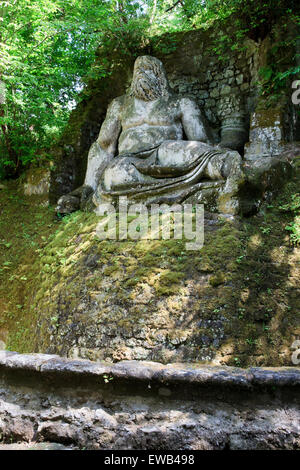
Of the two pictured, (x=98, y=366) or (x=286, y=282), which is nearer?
(x=98, y=366)

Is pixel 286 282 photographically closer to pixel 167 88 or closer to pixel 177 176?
pixel 177 176

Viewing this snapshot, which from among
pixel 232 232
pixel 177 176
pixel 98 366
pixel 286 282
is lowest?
pixel 98 366

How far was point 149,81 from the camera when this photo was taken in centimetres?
571

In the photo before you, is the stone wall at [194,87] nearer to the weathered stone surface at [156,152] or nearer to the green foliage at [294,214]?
the weathered stone surface at [156,152]

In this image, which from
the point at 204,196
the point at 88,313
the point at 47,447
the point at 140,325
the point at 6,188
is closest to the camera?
the point at 47,447

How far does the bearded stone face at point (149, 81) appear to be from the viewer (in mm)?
5684

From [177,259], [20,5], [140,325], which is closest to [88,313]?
[140,325]

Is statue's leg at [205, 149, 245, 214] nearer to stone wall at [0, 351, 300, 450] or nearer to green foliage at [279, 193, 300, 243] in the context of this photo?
green foliage at [279, 193, 300, 243]

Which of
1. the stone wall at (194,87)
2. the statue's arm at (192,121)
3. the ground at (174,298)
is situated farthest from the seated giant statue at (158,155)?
the stone wall at (194,87)

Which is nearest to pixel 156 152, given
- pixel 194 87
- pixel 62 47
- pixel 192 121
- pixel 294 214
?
pixel 192 121

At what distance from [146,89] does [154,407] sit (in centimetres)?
478

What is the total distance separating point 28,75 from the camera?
5984mm

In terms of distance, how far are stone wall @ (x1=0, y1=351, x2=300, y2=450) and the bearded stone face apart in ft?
14.6

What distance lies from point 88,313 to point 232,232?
5.52ft
